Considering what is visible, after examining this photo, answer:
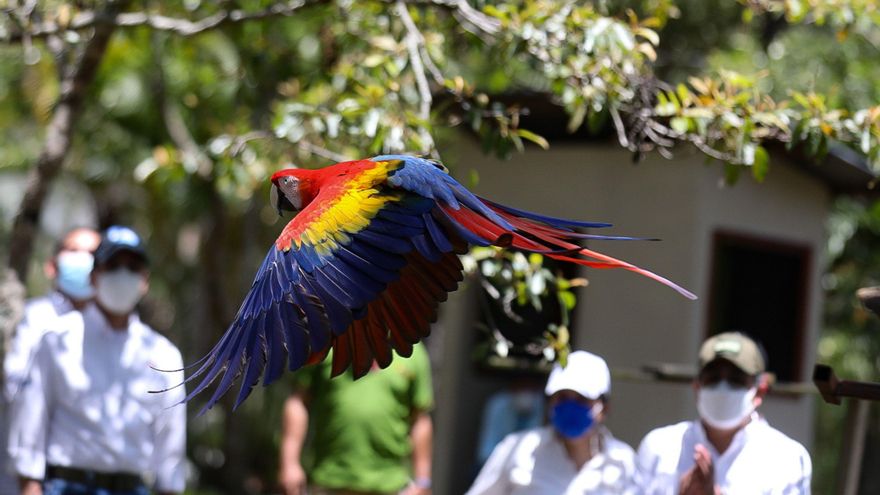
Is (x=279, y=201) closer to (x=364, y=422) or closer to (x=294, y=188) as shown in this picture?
(x=294, y=188)

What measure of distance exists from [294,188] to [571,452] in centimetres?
143

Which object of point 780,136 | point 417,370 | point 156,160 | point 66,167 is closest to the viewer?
point 780,136

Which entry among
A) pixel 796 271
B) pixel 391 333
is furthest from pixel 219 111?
pixel 391 333

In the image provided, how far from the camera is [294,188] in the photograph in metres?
3.53

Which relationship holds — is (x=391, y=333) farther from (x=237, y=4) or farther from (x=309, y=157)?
(x=237, y=4)

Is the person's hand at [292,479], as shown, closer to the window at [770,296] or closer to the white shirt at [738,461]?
the white shirt at [738,461]

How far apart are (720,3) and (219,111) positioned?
3.49m

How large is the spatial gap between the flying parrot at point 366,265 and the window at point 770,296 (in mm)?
3298

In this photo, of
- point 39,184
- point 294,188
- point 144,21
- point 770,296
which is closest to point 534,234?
point 294,188

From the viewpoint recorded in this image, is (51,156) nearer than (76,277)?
No

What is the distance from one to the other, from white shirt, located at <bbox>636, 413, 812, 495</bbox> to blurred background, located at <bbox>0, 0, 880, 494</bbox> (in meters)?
0.47

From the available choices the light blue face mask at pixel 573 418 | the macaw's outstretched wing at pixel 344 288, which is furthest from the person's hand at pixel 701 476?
the macaw's outstretched wing at pixel 344 288

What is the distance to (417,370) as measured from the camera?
5301 millimetres

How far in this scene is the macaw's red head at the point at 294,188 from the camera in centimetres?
350
